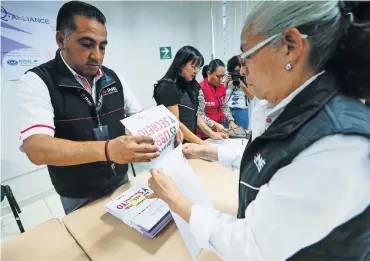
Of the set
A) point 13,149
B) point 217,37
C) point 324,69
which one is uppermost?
point 217,37

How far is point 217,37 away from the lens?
3.94 meters

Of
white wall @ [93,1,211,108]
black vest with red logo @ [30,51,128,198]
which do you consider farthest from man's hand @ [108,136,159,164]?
white wall @ [93,1,211,108]

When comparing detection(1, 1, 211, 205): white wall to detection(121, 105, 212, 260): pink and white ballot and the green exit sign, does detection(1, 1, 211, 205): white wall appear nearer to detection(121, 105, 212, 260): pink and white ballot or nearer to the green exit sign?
the green exit sign

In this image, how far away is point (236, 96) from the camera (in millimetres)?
2982

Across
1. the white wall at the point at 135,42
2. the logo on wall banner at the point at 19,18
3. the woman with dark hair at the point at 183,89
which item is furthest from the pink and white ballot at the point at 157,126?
the logo on wall banner at the point at 19,18

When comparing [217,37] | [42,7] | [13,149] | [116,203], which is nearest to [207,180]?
[116,203]

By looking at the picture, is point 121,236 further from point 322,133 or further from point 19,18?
point 19,18

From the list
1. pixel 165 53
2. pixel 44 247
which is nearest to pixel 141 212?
pixel 44 247

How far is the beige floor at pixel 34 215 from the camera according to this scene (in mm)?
2098

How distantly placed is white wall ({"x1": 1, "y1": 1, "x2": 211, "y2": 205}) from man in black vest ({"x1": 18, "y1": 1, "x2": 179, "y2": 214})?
1.46 metres

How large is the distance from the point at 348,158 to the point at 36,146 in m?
0.96

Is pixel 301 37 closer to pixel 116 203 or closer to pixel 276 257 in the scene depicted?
pixel 276 257

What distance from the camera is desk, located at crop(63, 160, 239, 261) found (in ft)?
2.40

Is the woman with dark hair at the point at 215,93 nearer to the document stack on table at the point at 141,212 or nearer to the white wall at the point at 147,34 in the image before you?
the white wall at the point at 147,34
